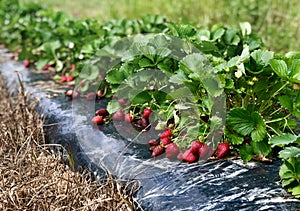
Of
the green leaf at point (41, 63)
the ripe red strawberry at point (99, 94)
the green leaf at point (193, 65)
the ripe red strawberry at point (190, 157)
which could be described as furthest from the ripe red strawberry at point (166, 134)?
the green leaf at point (41, 63)

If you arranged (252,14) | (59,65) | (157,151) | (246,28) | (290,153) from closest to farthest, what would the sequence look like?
(290,153) → (157,151) → (246,28) → (59,65) → (252,14)

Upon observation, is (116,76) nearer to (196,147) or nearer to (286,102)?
(196,147)

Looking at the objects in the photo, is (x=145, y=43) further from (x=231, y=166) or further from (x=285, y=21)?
(x=285, y=21)

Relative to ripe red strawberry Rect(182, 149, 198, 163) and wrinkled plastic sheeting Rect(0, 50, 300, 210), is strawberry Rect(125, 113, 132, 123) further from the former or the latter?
ripe red strawberry Rect(182, 149, 198, 163)

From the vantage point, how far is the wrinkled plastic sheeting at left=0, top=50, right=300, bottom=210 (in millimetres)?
1441

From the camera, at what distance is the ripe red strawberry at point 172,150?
174 cm

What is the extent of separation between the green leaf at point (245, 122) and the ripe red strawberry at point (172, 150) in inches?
8.3

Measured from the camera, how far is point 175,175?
5.38 ft

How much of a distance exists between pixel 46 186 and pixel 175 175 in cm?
43

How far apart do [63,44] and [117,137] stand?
1.38 meters

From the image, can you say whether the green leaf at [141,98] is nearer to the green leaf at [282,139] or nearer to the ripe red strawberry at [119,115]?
the ripe red strawberry at [119,115]

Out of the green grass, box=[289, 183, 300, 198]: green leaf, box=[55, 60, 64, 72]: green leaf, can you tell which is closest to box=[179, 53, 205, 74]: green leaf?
box=[289, 183, 300, 198]: green leaf

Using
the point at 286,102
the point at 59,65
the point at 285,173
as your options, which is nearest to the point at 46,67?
the point at 59,65

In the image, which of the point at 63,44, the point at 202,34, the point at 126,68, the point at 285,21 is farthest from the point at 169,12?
the point at 126,68
